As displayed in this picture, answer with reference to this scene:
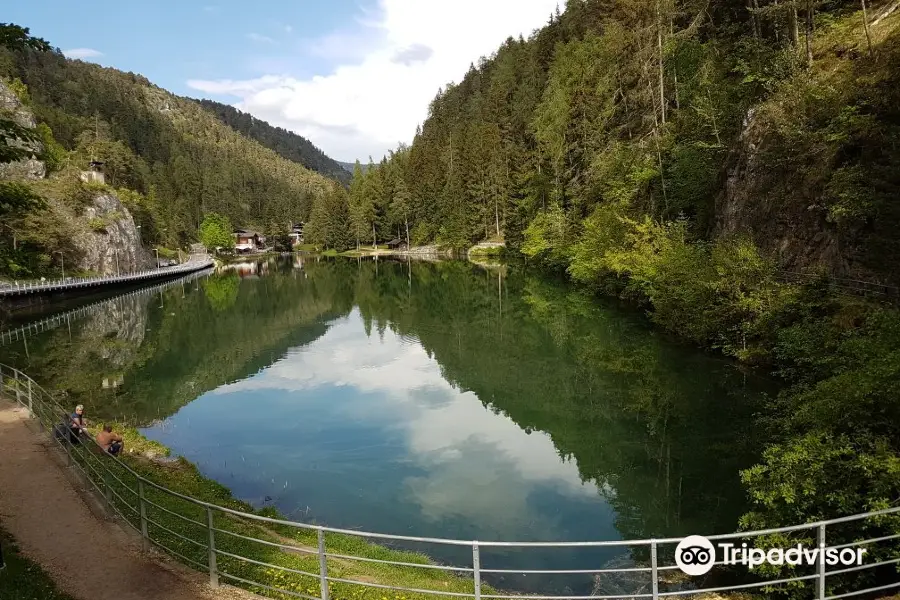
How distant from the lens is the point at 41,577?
359 inches

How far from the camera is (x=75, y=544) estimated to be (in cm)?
1050

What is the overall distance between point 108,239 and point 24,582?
3496 inches

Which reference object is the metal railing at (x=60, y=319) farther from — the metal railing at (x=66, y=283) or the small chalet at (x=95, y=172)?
the small chalet at (x=95, y=172)

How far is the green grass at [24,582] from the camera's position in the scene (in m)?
8.39

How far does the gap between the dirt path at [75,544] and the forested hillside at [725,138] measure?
22552 mm

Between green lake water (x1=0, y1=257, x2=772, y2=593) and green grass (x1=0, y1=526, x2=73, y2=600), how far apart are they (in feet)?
25.4

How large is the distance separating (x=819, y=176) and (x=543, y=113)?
69556mm

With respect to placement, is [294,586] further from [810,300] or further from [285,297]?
[285,297]

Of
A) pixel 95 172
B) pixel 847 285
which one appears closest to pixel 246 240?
pixel 95 172

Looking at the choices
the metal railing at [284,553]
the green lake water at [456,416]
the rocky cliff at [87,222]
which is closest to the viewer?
the metal railing at [284,553]

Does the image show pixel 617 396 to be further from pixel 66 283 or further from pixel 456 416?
pixel 66 283

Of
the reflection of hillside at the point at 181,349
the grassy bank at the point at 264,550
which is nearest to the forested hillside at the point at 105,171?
the reflection of hillside at the point at 181,349

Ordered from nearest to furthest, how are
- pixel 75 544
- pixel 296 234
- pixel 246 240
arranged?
pixel 75 544 → pixel 246 240 → pixel 296 234

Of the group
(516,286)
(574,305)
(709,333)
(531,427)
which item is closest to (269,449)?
(531,427)
